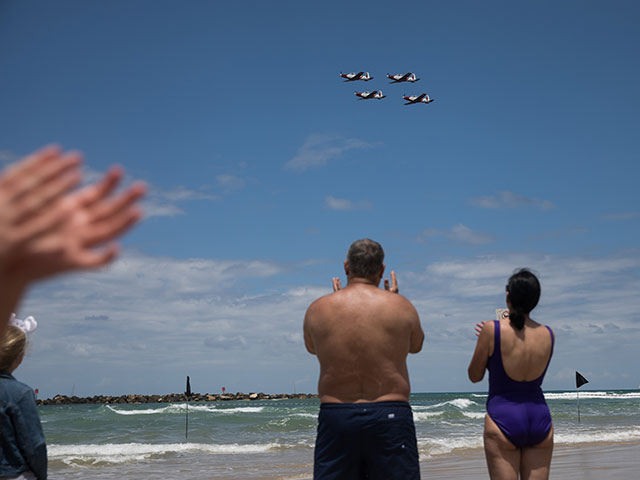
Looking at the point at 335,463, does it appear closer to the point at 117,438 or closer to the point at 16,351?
the point at 16,351

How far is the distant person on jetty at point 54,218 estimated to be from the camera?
3.79 feet

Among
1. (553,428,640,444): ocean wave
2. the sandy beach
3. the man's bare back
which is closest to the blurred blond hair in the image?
the man's bare back

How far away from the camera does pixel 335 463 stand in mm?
3262

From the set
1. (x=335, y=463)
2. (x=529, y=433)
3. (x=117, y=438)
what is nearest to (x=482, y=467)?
(x=529, y=433)

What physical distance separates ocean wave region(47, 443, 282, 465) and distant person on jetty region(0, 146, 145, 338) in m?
12.9

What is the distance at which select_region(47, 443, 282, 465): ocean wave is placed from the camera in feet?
43.9

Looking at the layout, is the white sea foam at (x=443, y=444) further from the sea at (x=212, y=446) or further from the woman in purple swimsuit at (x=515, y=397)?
the woman in purple swimsuit at (x=515, y=397)

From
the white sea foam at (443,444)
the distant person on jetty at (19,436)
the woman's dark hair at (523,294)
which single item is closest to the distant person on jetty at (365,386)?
the woman's dark hair at (523,294)

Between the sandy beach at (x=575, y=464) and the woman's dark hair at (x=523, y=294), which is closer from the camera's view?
the woman's dark hair at (x=523, y=294)

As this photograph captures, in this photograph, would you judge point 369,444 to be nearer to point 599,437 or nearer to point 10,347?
point 10,347

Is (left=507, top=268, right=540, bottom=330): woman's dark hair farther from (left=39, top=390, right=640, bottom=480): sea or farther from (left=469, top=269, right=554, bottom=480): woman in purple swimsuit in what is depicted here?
(left=39, top=390, right=640, bottom=480): sea

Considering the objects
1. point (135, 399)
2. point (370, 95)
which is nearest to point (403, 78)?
point (370, 95)

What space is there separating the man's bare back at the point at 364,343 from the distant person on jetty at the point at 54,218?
221 centimetres

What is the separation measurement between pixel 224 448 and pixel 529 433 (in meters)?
12.7
